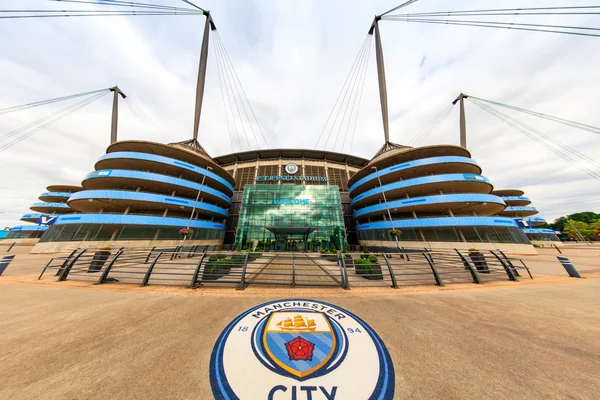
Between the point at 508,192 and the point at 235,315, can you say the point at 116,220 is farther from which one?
the point at 508,192

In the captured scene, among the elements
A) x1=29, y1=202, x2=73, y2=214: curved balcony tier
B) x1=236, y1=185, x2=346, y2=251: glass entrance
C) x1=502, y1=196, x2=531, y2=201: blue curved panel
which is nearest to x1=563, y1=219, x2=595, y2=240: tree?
x1=502, y1=196, x2=531, y2=201: blue curved panel

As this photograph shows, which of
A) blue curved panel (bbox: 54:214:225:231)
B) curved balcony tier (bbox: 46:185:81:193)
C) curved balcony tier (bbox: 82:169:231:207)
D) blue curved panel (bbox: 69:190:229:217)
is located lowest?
blue curved panel (bbox: 54:214:225:231)

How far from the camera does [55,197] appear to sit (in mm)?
42844

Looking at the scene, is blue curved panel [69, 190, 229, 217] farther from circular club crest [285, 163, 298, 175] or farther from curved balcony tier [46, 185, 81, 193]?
curved balcony tier [46, 185, 81, 193]

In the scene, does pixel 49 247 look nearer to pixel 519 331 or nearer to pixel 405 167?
pixel 519 331

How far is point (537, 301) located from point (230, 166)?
45851mm

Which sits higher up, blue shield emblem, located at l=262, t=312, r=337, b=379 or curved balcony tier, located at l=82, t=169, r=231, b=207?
curved balcony tier, located at l=82, t=169, r=231, b=207

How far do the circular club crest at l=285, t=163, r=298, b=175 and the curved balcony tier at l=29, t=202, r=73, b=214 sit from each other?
176 feet

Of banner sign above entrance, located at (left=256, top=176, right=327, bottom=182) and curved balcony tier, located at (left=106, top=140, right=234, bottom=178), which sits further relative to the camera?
banner sign above entrance, located at (left=256, top=176, right=327, bottom=182)

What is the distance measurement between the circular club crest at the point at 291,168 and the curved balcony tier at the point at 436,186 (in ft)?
54.6

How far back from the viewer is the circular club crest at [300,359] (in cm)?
225

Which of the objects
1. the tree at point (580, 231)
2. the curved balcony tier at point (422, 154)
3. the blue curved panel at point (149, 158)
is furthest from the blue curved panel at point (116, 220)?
the tree at point (580, 231)

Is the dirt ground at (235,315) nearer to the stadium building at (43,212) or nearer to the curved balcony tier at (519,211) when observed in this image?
the curved balcony tier at (519,211)

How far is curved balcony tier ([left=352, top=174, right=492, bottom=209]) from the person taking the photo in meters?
23.9
